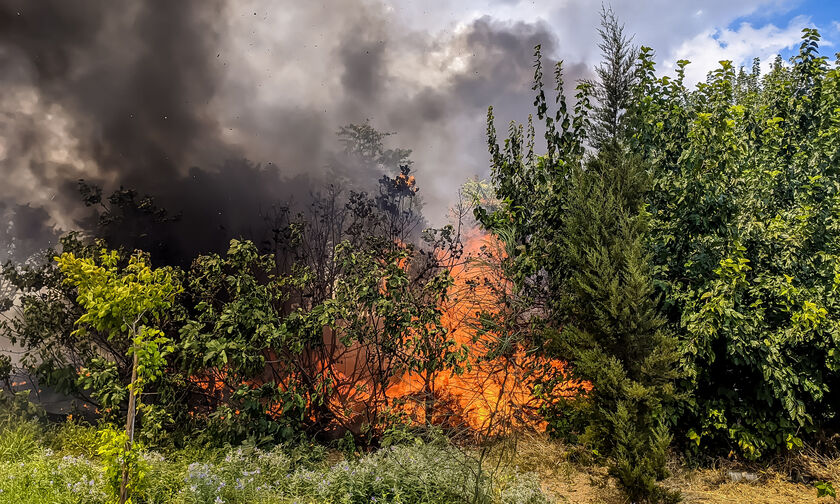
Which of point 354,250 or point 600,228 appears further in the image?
point 354,250

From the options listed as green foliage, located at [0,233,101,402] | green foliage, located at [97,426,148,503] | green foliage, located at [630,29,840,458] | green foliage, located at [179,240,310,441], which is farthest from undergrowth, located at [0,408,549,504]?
green foliage, located at [630,29,840,458]

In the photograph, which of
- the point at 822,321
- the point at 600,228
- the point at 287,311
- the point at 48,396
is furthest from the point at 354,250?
the point at 822,321

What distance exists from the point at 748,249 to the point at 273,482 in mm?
5725

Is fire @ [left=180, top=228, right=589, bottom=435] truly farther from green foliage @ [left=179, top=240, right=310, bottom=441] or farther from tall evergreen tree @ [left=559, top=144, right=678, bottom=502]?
tall evergreen tree @ [left=559, top=144, right=678, bottom=502]

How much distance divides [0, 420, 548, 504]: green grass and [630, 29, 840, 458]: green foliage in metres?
2.77

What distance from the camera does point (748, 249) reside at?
5781 mm

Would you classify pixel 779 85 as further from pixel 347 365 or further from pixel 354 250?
pixel 347 365

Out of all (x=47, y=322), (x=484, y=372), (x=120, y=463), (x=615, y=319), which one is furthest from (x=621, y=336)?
(x=47, y=322)

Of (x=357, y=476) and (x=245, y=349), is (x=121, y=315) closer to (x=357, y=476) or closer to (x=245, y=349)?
(x=245, y=349)

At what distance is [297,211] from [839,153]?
22.9 ft

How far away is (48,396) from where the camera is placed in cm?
651

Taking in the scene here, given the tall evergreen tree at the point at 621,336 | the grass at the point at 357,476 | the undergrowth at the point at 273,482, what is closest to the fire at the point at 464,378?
the grass at the point at 357,476

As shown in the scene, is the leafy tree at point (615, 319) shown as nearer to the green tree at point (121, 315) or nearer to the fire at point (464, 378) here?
the fire at point (464, 378)

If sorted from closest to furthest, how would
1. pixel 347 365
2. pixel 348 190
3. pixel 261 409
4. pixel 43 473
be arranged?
pixel 43 473, pixel 261 409, pixel 347 365, pixel 348 190
